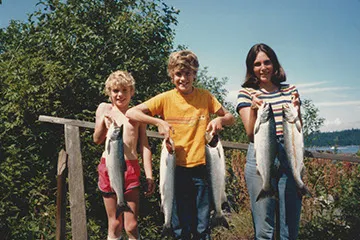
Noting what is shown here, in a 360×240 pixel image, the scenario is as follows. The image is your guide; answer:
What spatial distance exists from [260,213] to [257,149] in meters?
0.56

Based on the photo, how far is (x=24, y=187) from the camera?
593cm

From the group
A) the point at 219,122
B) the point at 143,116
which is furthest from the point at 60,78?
the point at 219,122

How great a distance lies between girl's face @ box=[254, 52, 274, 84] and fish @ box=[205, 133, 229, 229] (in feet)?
2.29

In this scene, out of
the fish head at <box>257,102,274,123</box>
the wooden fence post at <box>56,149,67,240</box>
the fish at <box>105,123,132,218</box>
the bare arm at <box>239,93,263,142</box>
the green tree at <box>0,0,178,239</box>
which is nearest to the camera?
the fish head at <box>257,102,274,123</box>

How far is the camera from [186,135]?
307 cm

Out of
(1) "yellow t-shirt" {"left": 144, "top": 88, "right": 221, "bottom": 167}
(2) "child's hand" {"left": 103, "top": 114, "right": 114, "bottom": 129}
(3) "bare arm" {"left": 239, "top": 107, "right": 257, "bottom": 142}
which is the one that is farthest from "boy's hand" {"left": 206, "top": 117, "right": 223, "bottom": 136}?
(2) "child's hand" {"left": 103, "top": 114, "right": 114, "bottom": 129}

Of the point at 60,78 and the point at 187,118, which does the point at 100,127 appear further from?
the point at 60,78

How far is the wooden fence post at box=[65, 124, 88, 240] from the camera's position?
3863mm

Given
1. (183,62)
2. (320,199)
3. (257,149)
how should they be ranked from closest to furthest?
(257,149) → (183,62) → (320,199)

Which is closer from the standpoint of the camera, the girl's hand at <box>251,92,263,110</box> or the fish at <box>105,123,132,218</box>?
the girl's hand at <box>251,92,263,110</box>

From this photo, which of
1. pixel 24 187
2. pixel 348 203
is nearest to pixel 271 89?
pixel 348 203

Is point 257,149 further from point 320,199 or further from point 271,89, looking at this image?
point 320,199

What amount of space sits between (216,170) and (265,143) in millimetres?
450

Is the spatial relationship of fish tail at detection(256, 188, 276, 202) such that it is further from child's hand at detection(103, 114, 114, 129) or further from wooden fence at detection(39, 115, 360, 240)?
child's hand at detection(103, 114, 114, 129)
